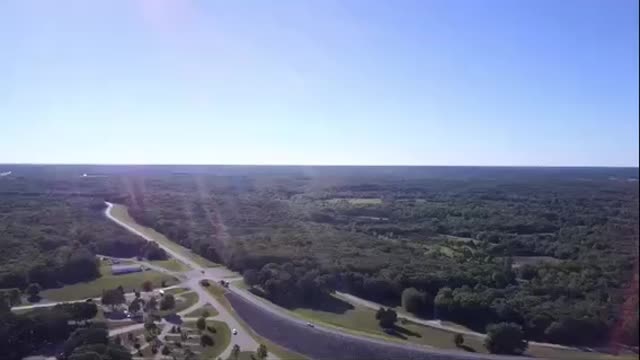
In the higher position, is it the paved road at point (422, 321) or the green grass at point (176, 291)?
the green grass at point (176, 291)

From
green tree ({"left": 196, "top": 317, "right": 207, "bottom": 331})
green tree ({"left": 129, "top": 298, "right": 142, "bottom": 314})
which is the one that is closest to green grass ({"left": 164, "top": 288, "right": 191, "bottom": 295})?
green tree ({"left": 129, "top": 298, "right": 142, "bottom": 314})

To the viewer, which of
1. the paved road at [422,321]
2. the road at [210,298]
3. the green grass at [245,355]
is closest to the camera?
the green grass at [245,355]

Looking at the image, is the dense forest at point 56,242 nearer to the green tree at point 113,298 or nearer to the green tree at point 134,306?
the green tree at point 113,298

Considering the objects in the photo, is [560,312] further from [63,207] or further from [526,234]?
[63,207]

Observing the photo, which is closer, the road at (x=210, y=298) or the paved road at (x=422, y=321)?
the road at (x=210, y=298)

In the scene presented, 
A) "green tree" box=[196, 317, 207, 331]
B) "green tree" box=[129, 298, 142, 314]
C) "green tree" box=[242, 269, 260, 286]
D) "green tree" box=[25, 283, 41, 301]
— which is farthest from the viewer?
"green tree" box=[242, 269, 260, 286]

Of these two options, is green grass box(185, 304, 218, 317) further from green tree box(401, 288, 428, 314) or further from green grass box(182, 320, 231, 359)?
green tree box(401, 288, 428, 314)

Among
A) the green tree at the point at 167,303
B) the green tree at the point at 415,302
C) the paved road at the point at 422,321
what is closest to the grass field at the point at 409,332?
the paved road at the point at 422,321
